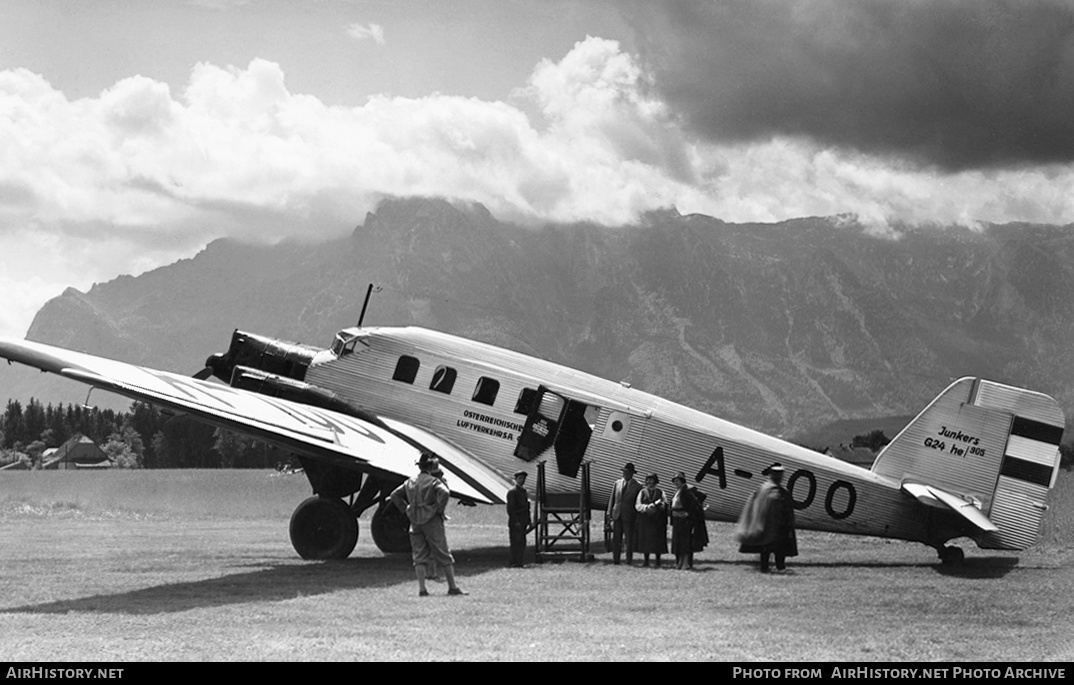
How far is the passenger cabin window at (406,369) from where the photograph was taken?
859 inches

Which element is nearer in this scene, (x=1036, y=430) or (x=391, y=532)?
(x=1036, y=430)

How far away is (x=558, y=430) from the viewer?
69.2 feet

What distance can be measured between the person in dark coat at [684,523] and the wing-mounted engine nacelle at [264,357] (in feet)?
26.0

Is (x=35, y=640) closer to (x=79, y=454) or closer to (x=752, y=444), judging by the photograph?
(x=752, y=444)

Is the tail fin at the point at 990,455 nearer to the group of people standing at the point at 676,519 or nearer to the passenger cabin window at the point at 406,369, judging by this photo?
the group of people standing at the point at 676,519

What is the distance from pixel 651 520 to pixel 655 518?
0.25ft

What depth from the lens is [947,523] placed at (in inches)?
774

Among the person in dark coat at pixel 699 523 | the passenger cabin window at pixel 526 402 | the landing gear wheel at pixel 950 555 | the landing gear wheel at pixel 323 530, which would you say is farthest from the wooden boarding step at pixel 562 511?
the landing gear wheel at pixel 950 555

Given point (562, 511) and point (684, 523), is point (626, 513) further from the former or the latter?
point (562, 511)

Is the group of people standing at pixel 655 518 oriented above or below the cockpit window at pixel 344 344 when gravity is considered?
below

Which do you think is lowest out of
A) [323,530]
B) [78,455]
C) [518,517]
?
[78,455]

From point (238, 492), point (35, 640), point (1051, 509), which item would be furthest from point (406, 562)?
point (238, 492)

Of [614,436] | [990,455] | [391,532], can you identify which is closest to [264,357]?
[391,532]

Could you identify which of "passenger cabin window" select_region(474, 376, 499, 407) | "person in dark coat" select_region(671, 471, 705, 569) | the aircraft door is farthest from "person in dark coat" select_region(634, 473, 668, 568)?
"passenger cabin window" select_region(474, 376, 499, 407)
